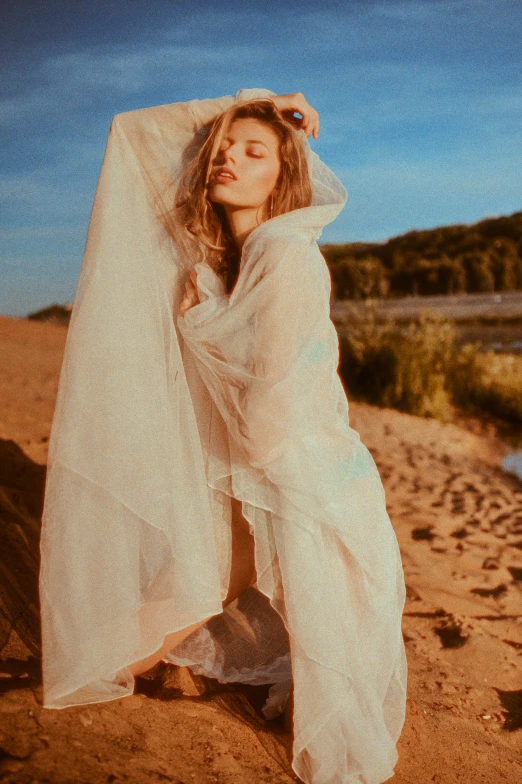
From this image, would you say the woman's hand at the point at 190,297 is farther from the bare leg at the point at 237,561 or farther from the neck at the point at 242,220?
the bare leg at the point at 237,561

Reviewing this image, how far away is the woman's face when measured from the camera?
222cm

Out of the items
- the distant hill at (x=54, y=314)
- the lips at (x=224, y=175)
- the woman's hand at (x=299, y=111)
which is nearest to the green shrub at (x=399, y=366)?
the woman's hand at (x=299, y=111)

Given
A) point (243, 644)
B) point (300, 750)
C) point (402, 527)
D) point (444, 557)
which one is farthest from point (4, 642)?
point (402, 527)

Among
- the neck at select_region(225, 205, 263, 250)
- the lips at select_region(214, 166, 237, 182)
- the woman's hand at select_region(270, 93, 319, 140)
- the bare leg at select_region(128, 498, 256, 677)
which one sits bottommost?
the bare leg at select_region(128, 498, 256, 677)

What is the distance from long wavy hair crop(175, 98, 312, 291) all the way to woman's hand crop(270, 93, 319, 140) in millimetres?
56

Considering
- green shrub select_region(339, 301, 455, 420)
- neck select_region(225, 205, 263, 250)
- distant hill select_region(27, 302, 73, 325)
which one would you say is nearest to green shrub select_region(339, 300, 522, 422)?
green shrub select_region(339, 301, 455, 420)

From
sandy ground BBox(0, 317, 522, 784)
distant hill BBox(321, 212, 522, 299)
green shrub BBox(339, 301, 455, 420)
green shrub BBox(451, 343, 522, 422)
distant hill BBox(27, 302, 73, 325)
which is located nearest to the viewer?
sandy ground BBox(0, 317, 522, 784)

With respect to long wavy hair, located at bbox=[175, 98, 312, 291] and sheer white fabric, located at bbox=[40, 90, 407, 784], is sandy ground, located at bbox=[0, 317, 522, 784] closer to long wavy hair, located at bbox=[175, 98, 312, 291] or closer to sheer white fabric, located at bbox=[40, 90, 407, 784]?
sheer white fabric, located at bbox=[40, 90, 407, 784]

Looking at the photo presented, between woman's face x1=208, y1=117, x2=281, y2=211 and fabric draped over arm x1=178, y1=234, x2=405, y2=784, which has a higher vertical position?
woman's face x1=208, y1=117, x2=281, y2=211

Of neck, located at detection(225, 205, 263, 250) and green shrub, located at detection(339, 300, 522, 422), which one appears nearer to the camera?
neck, located at detection(225, 205, 263, 250)

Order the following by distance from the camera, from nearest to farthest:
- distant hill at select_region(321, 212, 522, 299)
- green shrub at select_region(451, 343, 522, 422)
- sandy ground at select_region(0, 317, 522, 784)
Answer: sandy ground at select_region(0, 317, 522, 784), green shrub at select_region(451, 343, 522, 422), distant hill at select_region(321, 212, 522, 299)

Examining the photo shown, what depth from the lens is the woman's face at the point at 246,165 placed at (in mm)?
2217

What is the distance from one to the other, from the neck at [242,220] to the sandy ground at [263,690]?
1494 millimetres

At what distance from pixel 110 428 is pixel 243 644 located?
120 cm
